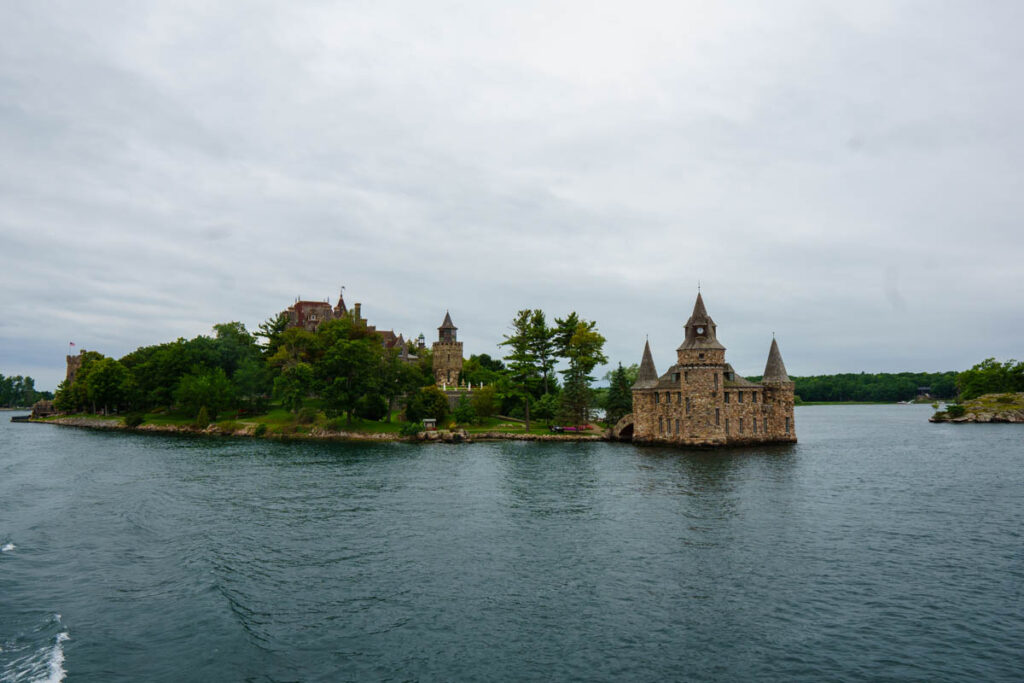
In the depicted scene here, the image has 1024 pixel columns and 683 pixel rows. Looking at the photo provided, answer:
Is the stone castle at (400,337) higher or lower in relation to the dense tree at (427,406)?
higher

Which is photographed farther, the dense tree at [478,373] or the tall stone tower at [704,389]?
the dense tree at [478,373]

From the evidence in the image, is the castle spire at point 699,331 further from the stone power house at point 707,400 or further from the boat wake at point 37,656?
the boat wake at point 37,656

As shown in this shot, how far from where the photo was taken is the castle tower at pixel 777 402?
75.1 metres

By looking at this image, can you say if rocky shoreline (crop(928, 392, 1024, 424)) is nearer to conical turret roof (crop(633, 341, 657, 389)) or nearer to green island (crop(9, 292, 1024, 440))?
green island (crop(9, 292, 1024, 440))

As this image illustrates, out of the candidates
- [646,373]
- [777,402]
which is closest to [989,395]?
[777,402]

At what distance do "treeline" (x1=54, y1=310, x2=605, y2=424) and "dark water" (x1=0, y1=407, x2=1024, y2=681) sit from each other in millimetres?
42457

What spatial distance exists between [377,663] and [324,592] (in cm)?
619

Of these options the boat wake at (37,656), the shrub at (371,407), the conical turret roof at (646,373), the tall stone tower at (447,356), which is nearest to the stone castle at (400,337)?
the tall stone tower at (447,356)

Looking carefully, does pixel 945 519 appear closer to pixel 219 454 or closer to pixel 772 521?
pixel 772 521

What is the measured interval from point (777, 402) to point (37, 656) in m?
76.3

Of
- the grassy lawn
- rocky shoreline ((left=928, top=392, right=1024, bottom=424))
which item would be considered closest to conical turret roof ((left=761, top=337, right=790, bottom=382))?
the grassy lawn

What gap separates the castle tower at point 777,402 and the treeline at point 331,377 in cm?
2641

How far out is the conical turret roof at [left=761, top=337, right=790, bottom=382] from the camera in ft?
245

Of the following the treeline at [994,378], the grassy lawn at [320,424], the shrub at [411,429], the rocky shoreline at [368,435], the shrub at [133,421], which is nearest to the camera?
the rocky shoreline at [368,435]
